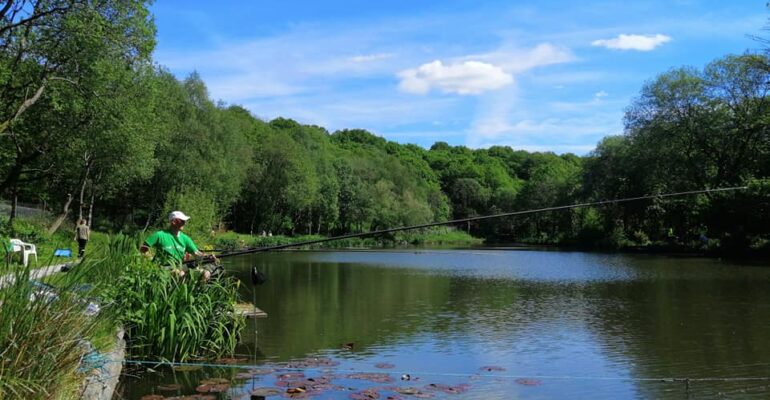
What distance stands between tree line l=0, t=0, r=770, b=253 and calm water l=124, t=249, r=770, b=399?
9.70 metres

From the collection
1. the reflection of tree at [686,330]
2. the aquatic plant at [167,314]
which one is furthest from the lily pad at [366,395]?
the reflection of tree at [686,330]

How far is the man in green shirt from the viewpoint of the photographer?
8.63 meters

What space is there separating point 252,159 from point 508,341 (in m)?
53.1

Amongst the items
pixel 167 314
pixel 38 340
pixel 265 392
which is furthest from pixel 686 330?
pixel 38 340

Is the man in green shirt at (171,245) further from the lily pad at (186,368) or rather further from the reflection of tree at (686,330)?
the reflection of tree at (686,330)

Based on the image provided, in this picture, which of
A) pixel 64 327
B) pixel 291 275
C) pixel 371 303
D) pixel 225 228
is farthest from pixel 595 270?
pixel 225 228

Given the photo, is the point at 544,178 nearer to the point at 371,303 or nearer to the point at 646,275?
the point at 646,275

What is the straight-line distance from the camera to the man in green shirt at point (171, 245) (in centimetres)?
863

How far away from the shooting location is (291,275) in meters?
25.8

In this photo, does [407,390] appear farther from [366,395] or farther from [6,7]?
[6,7]

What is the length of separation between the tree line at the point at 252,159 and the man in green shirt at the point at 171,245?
12.8 meters

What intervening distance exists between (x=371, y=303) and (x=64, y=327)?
1315 cm

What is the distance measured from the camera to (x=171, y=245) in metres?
8.79

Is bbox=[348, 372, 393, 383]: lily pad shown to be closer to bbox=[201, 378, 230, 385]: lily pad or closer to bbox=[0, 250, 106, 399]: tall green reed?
bbox=[201, 378, 230, 385]: lily pad
